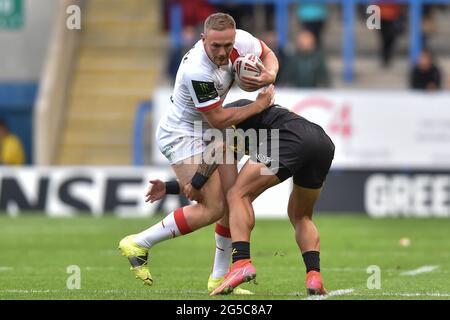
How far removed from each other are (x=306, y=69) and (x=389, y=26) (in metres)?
3.02

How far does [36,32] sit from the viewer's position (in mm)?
27297

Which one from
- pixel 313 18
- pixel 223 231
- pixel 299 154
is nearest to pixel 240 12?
pixel 313 18

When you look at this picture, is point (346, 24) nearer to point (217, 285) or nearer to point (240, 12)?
point (240, 12)

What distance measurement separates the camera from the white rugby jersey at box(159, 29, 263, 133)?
35.8 feet

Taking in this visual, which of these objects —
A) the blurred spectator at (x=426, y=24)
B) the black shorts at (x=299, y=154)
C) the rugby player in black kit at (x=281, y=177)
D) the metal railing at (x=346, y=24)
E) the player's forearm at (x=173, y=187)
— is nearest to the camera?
the rugby player in black kit at (x=281, y=177)

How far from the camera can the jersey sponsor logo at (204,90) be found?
10875 mm

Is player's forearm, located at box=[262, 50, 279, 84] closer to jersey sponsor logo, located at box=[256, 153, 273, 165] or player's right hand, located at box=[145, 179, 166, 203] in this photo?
jersey sponsor logo, located at box=[256, 153, 273, 165]

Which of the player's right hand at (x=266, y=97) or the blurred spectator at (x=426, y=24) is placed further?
the blurred spectator at (x=426, y=24)

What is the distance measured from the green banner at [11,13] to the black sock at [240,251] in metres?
15.4

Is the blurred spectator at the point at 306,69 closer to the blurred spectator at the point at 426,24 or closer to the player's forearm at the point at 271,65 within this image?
the blurred spectator at the point at 426,24

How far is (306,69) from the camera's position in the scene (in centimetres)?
2252

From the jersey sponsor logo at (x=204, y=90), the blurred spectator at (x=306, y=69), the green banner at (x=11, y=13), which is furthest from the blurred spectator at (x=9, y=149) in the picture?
the jersey sponsor logo at (x=204, y=90)
